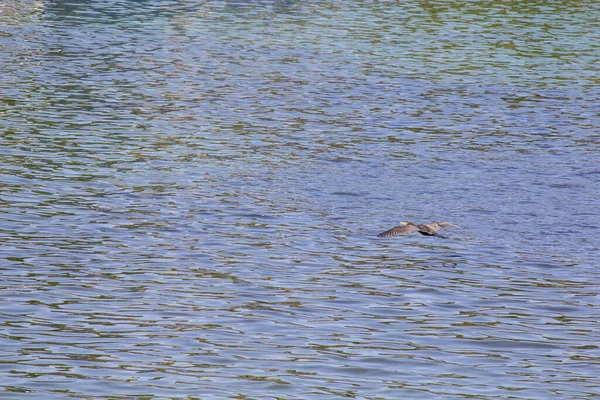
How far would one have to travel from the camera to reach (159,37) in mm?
40031

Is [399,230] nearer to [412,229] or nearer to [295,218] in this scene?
[412,229]

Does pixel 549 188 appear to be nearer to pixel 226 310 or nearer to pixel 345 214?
pixel 345 214

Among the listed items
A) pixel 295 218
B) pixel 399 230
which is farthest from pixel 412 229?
pixel 295 218

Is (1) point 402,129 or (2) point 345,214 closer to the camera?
(2) point 345,214

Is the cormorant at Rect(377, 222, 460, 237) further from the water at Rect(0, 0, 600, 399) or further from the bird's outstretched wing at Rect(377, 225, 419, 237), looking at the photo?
the water at Rect(0, 0, 600, 399)

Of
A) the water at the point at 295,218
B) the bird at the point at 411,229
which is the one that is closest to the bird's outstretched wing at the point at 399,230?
the bird at the point at 411,229

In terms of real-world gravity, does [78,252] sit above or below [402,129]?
above

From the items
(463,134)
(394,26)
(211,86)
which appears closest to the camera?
(463,134)

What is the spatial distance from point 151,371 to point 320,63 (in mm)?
24149

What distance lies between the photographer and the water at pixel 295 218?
12.7 m

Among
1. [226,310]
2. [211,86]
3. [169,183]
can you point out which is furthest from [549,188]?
[211,86]

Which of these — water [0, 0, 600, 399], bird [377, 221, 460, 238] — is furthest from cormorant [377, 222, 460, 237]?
water [0, 0, 600, 399]

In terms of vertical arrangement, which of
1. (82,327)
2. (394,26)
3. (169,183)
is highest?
(82,327)

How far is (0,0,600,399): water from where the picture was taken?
41.5 ft
